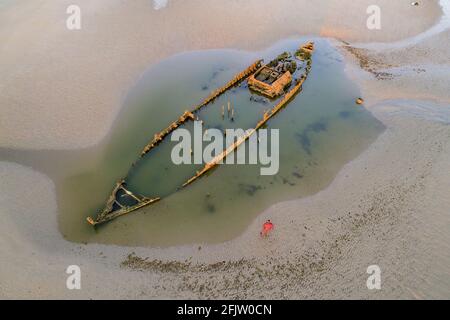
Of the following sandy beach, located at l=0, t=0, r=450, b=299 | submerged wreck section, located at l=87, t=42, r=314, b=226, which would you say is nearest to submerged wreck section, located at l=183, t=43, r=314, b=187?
submerged wreck section, located at l=87, t=42, r=314, b=226

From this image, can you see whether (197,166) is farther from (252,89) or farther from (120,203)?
(252,89)

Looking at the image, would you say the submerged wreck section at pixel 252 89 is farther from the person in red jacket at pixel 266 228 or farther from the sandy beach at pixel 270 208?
the person in red jacket at pixel 266 228

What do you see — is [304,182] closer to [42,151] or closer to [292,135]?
[292,135]

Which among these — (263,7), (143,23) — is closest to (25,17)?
(143,23)

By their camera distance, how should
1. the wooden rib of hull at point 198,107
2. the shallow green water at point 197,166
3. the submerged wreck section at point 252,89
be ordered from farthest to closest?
the wooden rib of hull at point 198,107 → the submerged wreck section at point 252,89 → the shallow green water at point 197,166

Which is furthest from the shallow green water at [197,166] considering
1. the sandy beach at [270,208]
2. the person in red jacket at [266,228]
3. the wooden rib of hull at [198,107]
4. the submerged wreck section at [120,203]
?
the person in red jacket at [266,228]

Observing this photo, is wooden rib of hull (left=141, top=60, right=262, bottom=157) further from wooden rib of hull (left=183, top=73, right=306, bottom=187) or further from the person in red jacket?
the person in red jacket
